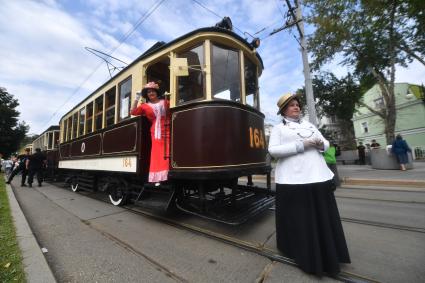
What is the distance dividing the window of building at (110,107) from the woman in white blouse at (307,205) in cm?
419

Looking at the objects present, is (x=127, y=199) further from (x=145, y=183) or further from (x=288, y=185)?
(x=288, y=185)

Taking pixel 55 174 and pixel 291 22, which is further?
pixel 55 174

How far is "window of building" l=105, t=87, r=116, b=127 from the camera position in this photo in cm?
542

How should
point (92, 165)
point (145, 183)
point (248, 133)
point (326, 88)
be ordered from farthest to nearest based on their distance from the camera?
point (326, 88) → point (92, 165) → point (145, 183) → point (248, 133)

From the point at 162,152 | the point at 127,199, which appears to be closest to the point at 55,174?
the point at 127,199

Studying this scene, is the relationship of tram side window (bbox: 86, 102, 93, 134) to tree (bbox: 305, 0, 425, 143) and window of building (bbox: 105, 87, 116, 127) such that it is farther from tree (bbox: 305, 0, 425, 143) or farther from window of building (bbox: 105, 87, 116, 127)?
tree (bbox: 305, 0, 425, 143)

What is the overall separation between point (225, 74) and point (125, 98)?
7.75 ft

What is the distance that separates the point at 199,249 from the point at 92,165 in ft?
13.7

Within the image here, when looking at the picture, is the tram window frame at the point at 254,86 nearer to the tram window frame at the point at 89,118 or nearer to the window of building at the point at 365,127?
the tram window frame at the point at 89,118

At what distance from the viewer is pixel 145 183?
429 centimetres

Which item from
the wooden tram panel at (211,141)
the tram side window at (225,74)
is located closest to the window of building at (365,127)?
the tram side window at (225,74)

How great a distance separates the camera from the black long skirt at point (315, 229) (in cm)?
216

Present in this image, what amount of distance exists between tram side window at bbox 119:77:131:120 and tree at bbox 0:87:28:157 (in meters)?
31.9

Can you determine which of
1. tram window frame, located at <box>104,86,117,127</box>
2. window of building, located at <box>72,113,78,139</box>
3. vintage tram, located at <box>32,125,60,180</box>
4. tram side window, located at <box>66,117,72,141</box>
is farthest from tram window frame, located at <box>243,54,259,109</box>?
vintage tram, located at <box>32,125,60,180</box>
